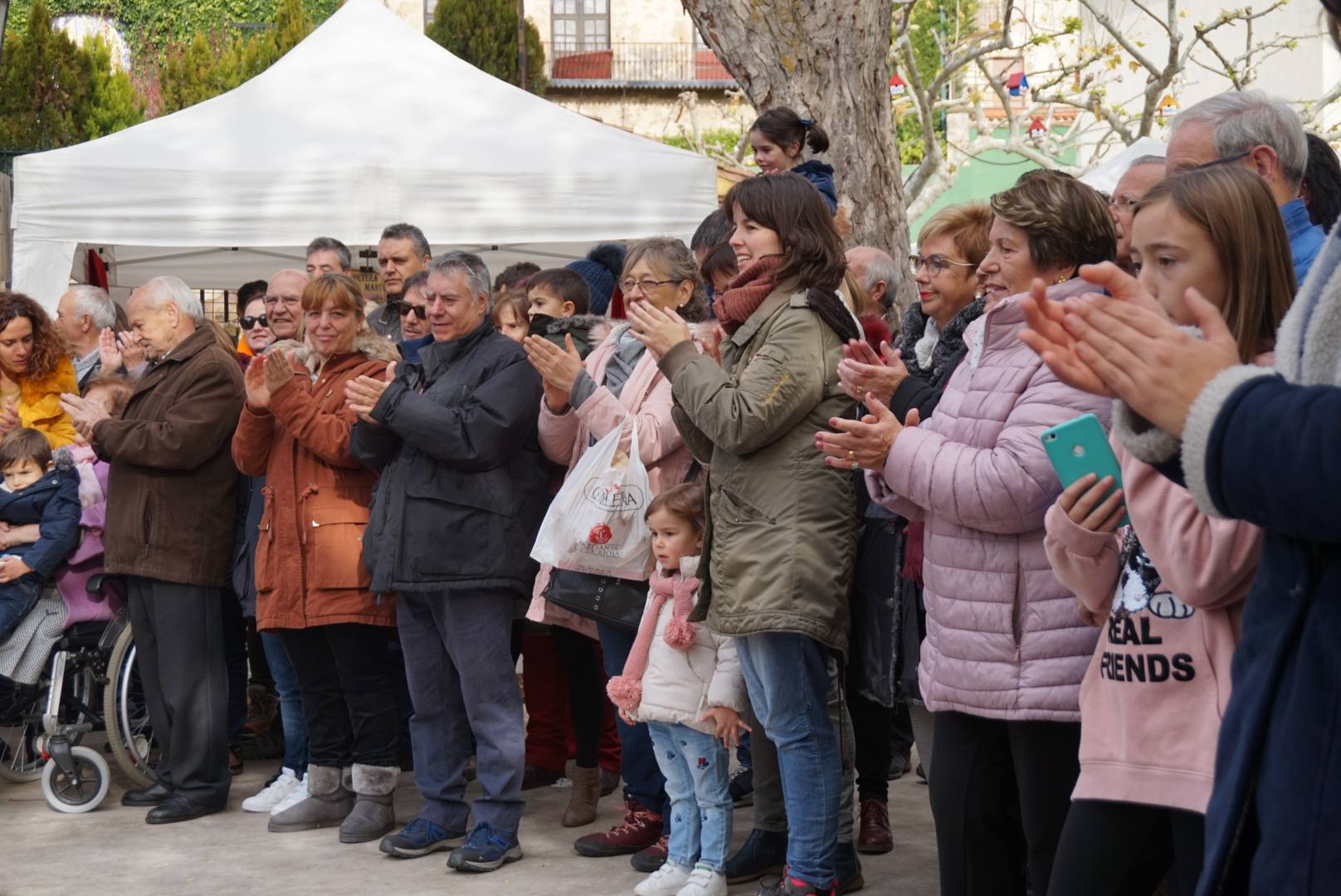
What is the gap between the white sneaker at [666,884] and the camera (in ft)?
15.8

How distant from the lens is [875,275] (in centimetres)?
565

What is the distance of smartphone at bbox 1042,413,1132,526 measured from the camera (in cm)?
266

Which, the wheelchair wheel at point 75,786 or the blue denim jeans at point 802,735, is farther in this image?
the wheelchair wheel at point 75,786

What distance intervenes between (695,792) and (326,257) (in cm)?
348

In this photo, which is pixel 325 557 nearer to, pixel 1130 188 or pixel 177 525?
pixel 177 525

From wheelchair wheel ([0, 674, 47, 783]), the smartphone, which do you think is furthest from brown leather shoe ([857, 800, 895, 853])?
wheelchair wheel ([0, 674, 47, 783])

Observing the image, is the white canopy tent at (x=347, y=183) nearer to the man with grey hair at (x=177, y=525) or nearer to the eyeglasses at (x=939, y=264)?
the man with grey hair at (x=177, y=525)

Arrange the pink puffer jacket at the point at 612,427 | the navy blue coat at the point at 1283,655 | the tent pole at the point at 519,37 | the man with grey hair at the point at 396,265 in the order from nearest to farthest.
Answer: the navy blue coat at the point at 1283,655, the pink puffer jacket at the point at 612,427, the man with grey hair at the point at 396,265, the tent pole at the point at 519,37

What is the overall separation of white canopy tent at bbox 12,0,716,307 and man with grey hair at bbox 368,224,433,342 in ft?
3.96

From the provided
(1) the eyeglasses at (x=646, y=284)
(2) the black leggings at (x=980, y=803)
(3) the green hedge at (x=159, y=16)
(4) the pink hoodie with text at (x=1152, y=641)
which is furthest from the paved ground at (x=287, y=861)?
(3) the green hedge at (x=159, y=16)

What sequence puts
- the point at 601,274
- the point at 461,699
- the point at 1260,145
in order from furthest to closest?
the point at 601,274, the point at 461,699, the point at 1260,145

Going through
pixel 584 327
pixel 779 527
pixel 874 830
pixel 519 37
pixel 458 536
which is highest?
pixel 519 37

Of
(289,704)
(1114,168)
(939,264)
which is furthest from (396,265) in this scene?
(1114,168)

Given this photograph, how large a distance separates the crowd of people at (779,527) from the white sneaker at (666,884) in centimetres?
1
